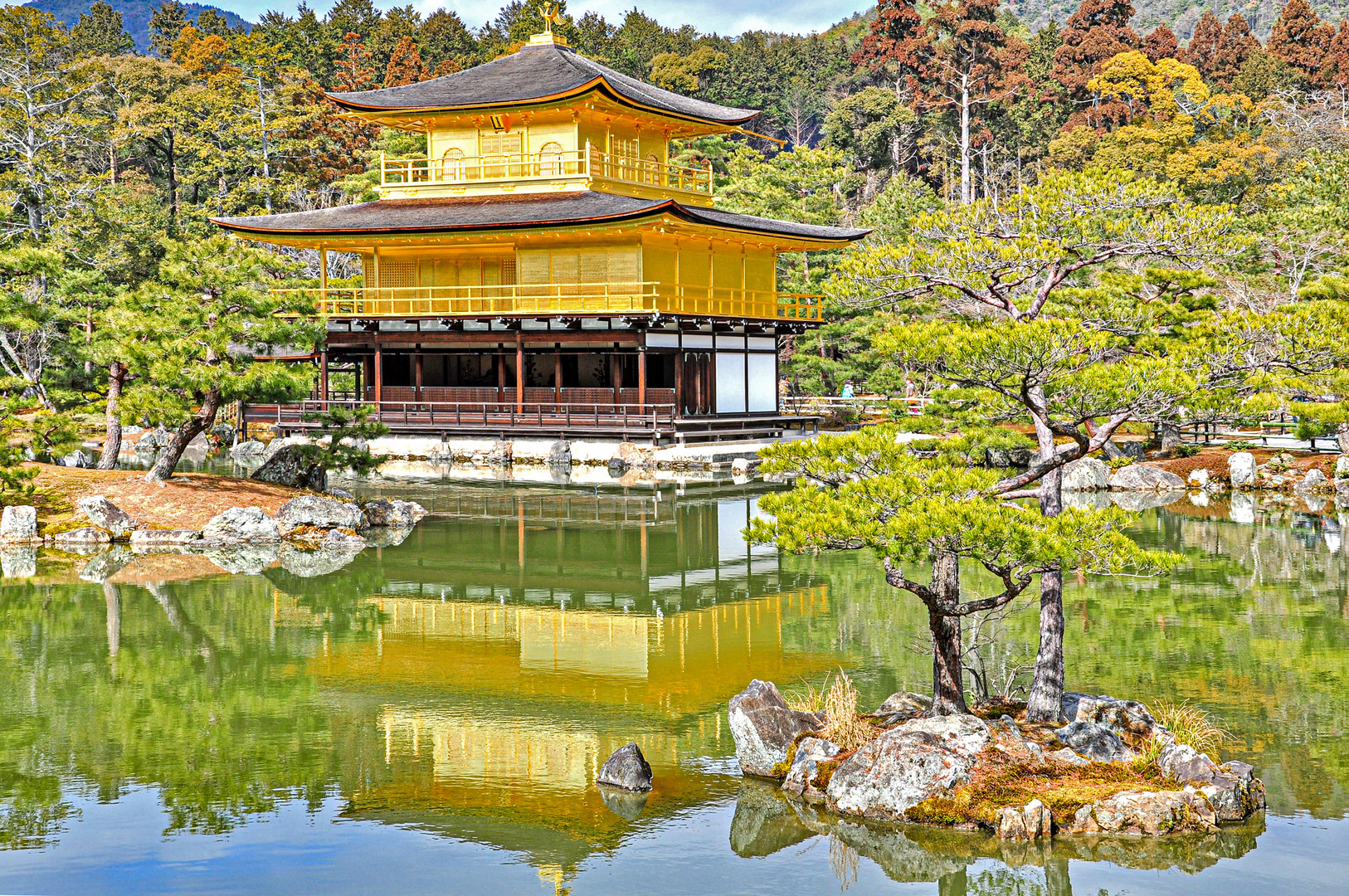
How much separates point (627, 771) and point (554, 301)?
27.1 m

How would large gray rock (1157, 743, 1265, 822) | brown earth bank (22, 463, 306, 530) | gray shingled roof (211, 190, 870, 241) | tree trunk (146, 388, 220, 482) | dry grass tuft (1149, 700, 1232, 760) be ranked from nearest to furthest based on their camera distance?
large gray rock (1157, 743, 1265, 822) → dry grass tuft (1149, 700, 1232, 760) → brown earth bank (22, 463, 306, 530) → tree trunk (146, 388, 220, 482) → gray shingled roof (211, 190, 870, 241)

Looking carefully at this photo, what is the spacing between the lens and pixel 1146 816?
324 inches

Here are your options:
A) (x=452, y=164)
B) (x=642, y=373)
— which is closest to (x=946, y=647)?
(x=642, y=373)

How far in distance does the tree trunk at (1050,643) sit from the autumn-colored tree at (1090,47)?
56490mm

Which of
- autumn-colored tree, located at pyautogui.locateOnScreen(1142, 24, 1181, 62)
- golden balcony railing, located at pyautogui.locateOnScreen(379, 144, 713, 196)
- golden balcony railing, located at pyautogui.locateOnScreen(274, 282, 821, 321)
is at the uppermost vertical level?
autumn-colored tree, located at pyautogui.locateOnScreen(1142, 24, 1181, 62)

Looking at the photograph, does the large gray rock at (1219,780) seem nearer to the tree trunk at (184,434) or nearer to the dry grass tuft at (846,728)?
the dry grass tuft at (846,728)

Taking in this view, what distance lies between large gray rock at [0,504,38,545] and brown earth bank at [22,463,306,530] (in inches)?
10.4

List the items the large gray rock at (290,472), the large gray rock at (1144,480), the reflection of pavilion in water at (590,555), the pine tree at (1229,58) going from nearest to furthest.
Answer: the reflection of pavilion in water at (590,555), the large gray rock at (290,472), the large gray rock at (1144,480), the pine tree at (1229,58)

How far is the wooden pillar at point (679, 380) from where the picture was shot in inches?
1353

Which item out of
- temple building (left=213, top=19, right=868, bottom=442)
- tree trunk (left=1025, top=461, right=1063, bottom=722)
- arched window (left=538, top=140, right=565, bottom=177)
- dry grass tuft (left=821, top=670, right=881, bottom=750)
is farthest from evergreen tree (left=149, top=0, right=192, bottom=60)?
tree trunk (left=1025, top=461, right=1063, bottom=722)

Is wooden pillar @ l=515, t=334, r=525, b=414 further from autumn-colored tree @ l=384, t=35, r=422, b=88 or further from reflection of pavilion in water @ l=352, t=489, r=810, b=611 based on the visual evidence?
autumn-colored tree @ l=384, t=35, r=422, b=88

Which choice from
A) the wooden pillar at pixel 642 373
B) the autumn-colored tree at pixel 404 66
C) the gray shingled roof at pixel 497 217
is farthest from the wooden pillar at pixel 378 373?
the autumn-colored tree at pixel 404 66

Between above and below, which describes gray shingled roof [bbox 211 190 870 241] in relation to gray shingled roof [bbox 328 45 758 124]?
below

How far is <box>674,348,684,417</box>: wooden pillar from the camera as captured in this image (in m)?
34.4
